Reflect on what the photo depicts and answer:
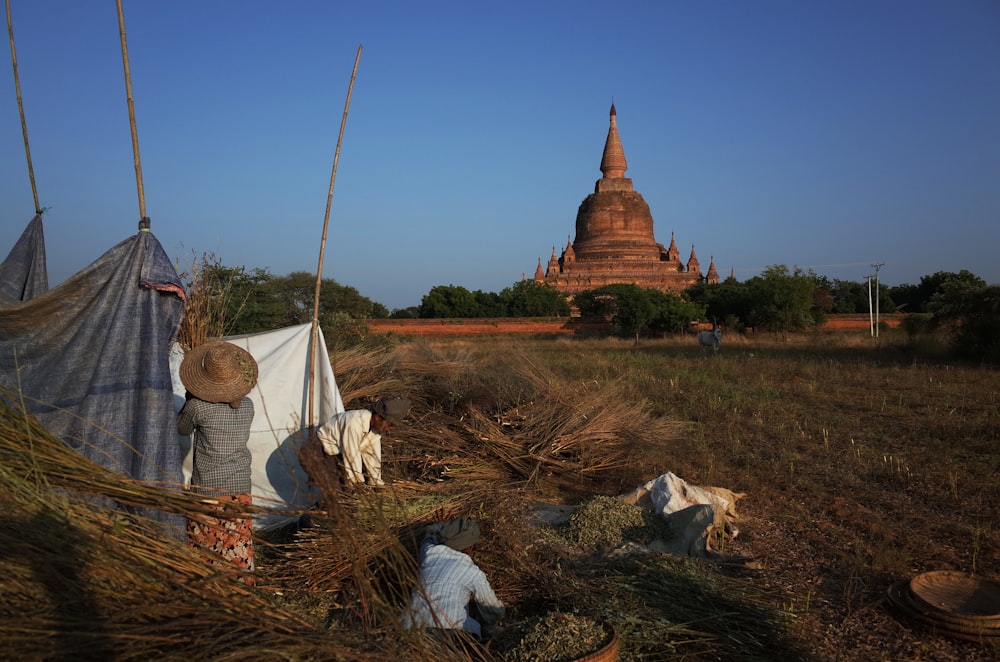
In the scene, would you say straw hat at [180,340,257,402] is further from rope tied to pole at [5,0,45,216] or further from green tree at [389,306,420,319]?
green tree at [389,306,420,319]

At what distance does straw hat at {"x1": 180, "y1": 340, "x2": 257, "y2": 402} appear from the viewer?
3301mm

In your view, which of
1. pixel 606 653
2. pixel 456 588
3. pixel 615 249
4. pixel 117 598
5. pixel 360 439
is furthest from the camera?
pixel 615 249

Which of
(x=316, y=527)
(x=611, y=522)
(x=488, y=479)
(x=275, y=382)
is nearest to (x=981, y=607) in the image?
(x=611, y=522)

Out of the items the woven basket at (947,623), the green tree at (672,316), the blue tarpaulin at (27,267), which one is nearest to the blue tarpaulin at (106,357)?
the blue tarpaulin at (27,267)

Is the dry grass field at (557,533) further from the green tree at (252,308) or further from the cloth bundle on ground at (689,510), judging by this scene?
the green tree at (252,308)

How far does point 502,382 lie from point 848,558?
3.09 meters

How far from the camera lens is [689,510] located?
14.3 feet

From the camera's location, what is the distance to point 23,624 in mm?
1577

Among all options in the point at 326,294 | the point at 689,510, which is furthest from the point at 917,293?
the point at 689,510

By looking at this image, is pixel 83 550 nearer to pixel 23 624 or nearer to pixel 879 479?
pixel 23 624

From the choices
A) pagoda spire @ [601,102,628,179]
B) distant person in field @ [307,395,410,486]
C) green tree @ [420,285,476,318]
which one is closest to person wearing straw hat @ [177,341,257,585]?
distant person in field @ [307,395,410,486]

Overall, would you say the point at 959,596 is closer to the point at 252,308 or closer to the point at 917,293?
the point at 252,308

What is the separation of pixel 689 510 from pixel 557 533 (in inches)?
34.5

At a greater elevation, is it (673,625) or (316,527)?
(316,527)
